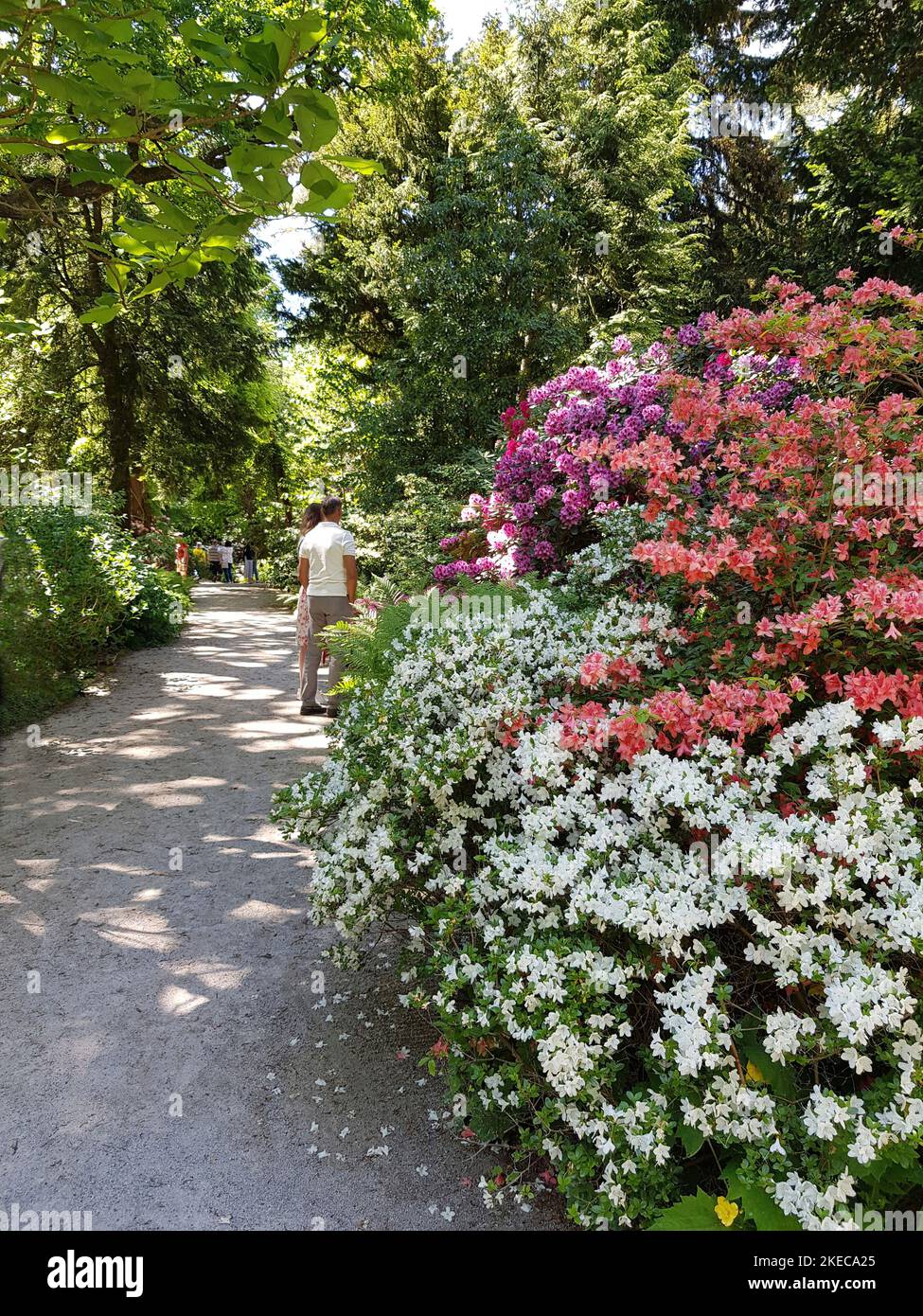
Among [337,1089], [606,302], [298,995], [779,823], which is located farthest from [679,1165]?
[606,302]

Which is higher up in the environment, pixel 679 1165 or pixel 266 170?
pixel 266 170

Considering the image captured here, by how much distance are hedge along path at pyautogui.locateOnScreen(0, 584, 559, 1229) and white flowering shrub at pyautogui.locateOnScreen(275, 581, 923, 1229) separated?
1.25 ft

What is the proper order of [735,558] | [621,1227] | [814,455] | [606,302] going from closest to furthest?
[621,1227] < [735,558] < [814,455] < [606,302]

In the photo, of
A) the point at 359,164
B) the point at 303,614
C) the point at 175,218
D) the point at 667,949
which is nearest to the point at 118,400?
the point at 303,614

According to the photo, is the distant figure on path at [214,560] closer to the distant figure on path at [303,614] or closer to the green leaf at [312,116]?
the distant figure on path at [303,614]

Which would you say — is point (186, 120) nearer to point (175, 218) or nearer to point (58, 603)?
point (175, 218)

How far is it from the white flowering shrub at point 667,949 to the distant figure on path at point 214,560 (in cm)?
3477

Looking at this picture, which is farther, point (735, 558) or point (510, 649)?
point (510, 649)

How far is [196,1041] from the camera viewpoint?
2.90 metres

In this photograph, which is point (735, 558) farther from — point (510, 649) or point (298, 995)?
point (298, 995)

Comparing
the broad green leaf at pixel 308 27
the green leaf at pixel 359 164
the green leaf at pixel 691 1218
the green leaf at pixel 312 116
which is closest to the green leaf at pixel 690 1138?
the green leaf at pixel 691 1218

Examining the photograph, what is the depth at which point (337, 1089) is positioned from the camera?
269cm

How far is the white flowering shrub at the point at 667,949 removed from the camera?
5.95 ft

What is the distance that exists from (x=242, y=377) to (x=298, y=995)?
16733 mm
